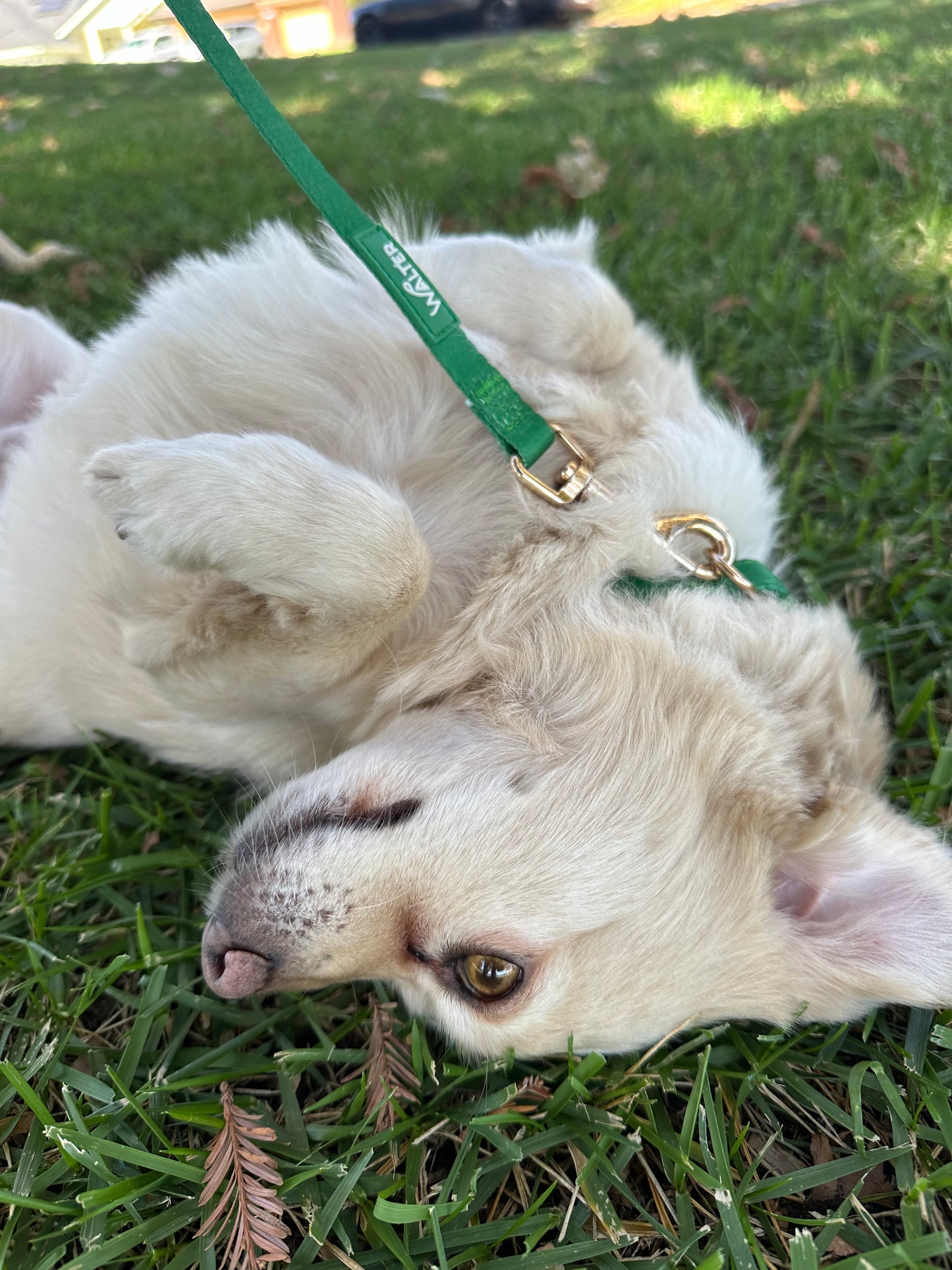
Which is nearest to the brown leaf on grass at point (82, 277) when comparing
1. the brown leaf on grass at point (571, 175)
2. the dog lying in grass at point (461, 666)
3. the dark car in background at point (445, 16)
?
the dog lying in grass at point (461, 666)

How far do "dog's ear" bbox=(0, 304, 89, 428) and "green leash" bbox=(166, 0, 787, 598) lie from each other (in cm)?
112

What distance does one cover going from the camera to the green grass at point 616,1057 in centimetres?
159

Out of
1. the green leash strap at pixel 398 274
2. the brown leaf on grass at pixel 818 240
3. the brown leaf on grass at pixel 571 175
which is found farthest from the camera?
the brown leaf on grass at pixel 571 175

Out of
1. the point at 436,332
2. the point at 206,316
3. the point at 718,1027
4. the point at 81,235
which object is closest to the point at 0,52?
the point at 81,235

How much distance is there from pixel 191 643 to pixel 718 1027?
145cm

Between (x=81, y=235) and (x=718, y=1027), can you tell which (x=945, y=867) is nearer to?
(x=718, y=1027)

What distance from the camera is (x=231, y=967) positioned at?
1661 millimetres

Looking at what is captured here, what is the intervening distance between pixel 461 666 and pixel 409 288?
876 millimetres

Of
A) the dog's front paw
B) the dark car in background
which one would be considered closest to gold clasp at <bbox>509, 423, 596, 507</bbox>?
the dog's front paw

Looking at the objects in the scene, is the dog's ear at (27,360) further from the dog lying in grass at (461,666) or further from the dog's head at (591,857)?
the dog's head at (591,857)

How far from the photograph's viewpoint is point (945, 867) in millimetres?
1668

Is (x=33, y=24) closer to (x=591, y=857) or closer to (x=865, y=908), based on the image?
(x=591, y=857)

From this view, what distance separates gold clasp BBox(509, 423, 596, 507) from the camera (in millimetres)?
1860

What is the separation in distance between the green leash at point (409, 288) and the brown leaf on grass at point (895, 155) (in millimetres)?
3909
